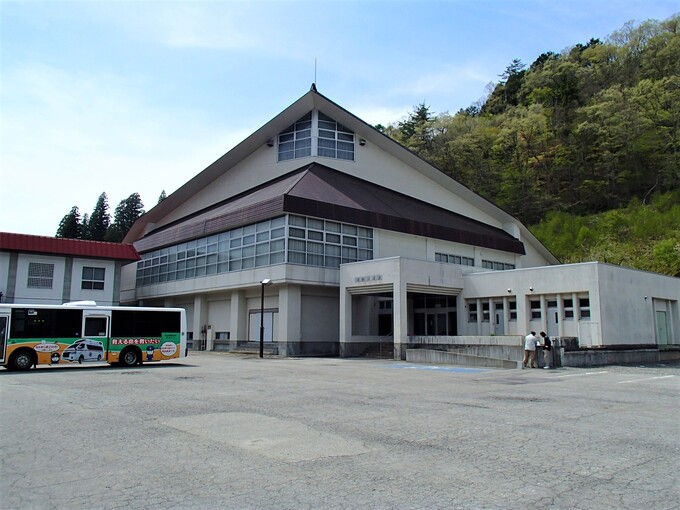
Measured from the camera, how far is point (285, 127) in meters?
39.0

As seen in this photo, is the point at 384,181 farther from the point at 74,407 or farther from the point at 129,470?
the point at 129,470

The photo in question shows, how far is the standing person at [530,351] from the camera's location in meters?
20.8

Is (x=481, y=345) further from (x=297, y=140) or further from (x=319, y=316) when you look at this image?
(x=297, y=140)

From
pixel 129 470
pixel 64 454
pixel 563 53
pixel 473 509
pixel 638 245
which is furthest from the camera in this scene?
pixel 563 53

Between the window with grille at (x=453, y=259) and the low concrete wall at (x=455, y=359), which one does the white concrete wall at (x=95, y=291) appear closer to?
the window with grille at (x=453, y=259)

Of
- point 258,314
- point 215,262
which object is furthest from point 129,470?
point 215,262

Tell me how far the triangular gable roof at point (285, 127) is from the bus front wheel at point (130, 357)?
2166cm

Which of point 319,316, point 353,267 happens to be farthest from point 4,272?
point 353,267

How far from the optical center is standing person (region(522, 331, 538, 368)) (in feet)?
68.1

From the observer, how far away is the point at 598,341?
26203mm

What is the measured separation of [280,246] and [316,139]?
1050 cm

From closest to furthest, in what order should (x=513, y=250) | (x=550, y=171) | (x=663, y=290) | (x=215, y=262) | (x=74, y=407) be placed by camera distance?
(x=74, y=407) < (x=663, y=290) < (x=215, y=262) < (x=513, y=250) < (x=550, y=171)

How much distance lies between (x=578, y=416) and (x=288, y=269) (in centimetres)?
2190

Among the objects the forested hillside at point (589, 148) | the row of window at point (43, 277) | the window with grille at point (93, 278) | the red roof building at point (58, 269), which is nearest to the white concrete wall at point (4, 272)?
the red roof building at point (58, 269)
